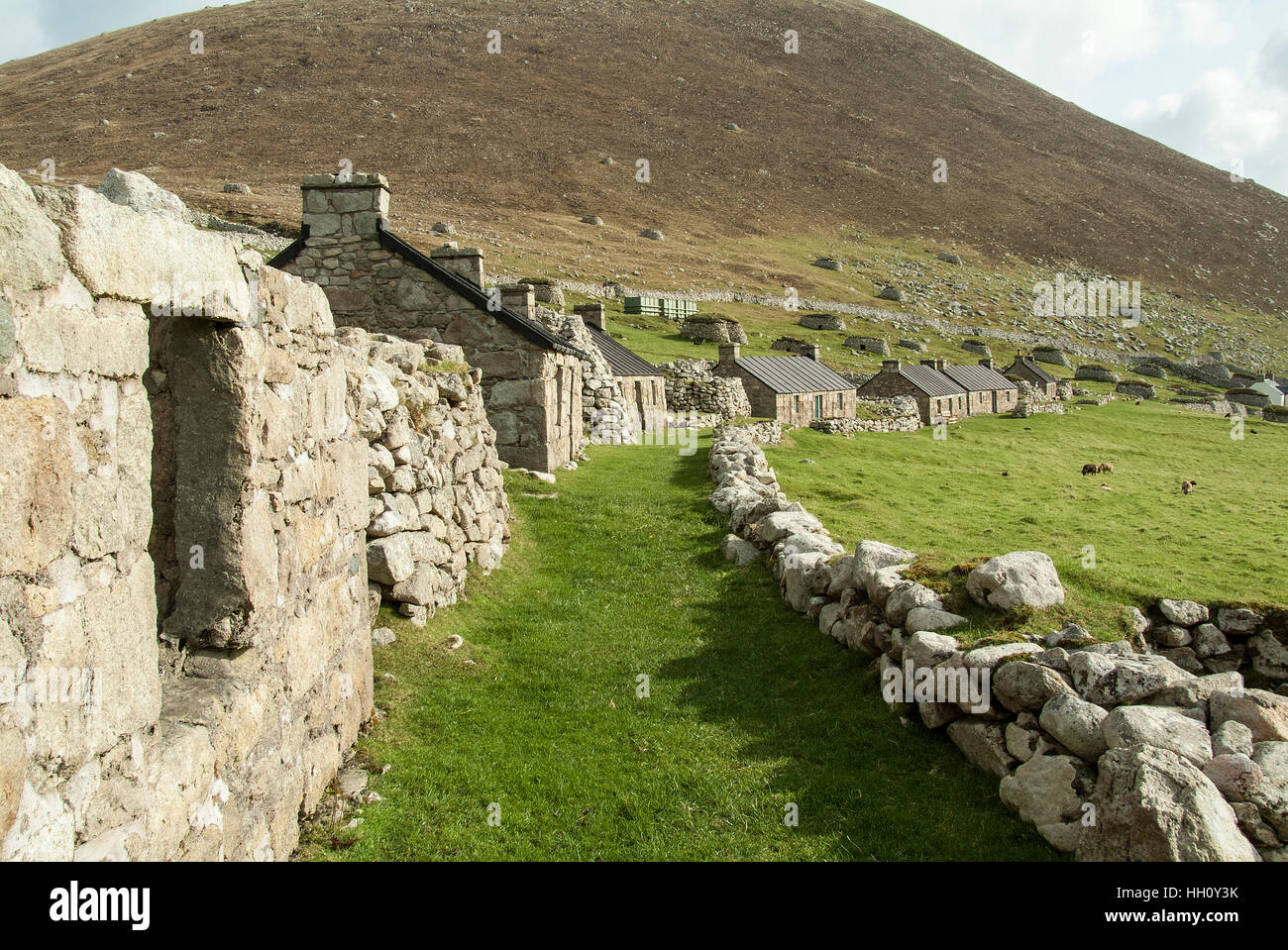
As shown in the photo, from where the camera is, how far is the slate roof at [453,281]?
52.6 feet

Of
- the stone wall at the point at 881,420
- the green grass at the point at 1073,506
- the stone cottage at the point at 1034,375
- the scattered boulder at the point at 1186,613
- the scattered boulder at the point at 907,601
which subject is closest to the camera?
the scattered boulder at the point at 907,601

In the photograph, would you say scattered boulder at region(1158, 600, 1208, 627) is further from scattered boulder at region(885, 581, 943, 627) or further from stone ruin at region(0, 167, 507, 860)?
stone ruin at region(0, 167, 507, 860)

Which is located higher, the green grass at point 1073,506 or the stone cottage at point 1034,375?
the stone cottage at point 1034,375

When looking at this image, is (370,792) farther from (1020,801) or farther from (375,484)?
(1020,801)

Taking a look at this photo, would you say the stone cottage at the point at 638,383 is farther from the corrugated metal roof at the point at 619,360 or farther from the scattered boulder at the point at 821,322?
the scattered boulder at the point at 821,322

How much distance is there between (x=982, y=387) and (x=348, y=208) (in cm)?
5299

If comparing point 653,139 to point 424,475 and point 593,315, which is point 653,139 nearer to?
point 593,315

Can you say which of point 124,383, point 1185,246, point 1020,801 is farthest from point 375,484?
point 1185,246

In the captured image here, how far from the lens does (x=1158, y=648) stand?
40.5 feet

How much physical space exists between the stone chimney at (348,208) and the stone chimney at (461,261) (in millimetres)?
1716

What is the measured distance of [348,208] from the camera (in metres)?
16.2

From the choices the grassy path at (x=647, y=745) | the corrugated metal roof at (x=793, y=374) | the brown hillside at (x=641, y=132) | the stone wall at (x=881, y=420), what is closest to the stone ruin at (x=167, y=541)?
the grassy path at (x=647, y=745)

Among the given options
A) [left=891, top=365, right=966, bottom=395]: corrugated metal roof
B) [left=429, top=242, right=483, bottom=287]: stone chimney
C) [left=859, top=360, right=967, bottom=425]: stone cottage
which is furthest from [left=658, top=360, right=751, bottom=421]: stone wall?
[left=429, top=242, right=483, bottom=287]: stone chimney

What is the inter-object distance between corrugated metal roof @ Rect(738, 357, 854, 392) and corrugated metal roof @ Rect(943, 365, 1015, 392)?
1300 cm
